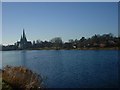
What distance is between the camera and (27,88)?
28.3 feet

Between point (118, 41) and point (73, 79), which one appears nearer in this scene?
Answer: point (73, 79)

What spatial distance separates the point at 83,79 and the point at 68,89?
3846 mm

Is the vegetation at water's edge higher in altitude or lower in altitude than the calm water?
higher

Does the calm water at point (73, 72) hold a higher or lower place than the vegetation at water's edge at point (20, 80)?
lower

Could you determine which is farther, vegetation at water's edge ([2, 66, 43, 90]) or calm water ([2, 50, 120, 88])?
calm water ([2, 50, 120, 88])

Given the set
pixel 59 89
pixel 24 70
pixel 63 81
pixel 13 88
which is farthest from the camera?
pixel 63 81

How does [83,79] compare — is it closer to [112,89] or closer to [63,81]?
[63,81]

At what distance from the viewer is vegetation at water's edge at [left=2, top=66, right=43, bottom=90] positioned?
867 centimetres

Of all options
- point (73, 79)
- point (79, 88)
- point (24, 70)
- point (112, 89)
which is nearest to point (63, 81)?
point (73, 79)

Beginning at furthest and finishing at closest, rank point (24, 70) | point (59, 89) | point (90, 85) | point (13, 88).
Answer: point (90, 85) < point (59, 89) < point (24, 70) < point (13, 88)

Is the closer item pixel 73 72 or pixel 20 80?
pixel 20 80

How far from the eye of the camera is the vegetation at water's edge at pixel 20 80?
8.67 metres

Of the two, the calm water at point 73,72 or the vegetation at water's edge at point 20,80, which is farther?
the calm water at point 73,72

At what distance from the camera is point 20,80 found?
8.84 m
